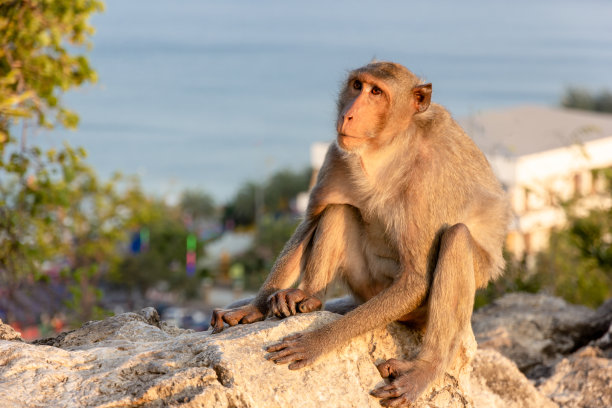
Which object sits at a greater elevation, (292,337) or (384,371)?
(292,337)

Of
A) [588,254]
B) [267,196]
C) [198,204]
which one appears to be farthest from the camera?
[198,204]

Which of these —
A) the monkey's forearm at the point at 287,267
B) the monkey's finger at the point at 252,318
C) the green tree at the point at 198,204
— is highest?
the monkey's forearm at the point at 287,267

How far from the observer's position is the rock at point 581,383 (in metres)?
5.16

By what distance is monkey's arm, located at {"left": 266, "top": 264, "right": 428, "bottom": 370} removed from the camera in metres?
3.76

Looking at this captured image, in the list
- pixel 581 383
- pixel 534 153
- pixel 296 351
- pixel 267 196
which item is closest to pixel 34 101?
pixel 296 351

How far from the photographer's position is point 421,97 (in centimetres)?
437

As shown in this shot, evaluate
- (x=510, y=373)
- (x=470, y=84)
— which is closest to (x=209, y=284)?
(x=510, y=373)

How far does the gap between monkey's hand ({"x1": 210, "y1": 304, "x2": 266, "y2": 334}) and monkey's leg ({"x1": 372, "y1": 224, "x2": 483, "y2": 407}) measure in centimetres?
73

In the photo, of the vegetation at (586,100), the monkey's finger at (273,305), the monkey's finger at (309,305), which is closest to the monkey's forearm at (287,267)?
the monkey's finger at (273,305)

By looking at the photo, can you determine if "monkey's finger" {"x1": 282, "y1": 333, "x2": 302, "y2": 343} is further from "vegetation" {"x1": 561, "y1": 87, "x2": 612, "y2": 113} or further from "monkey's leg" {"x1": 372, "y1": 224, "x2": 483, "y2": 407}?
"vegetation" {"x1": 561, "y1": 87, "x2": 612, "y2": 113}

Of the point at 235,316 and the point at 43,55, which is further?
the point at 43,55

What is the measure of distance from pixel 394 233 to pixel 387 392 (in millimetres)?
802

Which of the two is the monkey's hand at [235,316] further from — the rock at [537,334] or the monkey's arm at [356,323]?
the rock at [537,334]

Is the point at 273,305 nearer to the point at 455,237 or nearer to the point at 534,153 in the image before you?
the point at 455,237
